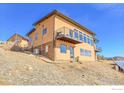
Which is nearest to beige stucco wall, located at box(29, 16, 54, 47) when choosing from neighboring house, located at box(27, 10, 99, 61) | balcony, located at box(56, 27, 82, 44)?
neighboring house, located at box(27, 10, 99, 61)

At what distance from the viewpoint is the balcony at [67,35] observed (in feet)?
44.3

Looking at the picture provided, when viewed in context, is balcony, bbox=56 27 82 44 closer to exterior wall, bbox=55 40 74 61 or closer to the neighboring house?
the neighboring house

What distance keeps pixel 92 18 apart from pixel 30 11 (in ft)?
10.0

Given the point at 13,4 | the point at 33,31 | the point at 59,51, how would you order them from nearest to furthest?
the point at 13,4, the point at 59,51, the point at 33,31

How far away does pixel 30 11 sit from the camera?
23.5 feet

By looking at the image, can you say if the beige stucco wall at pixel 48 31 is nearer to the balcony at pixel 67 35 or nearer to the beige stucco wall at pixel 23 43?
the balcony at pixel 67 35

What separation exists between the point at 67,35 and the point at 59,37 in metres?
0.97

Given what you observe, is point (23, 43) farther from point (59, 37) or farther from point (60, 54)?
point (59, 37)

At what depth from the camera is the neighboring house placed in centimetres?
1369

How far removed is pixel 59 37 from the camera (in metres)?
13.5

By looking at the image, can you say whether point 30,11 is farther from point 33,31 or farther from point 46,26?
point 33,31

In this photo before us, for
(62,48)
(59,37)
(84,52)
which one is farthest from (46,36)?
(84,52)

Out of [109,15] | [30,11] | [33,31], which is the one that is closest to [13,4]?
[30,11]

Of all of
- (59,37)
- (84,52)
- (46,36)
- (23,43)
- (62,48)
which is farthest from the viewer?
(23,43)
